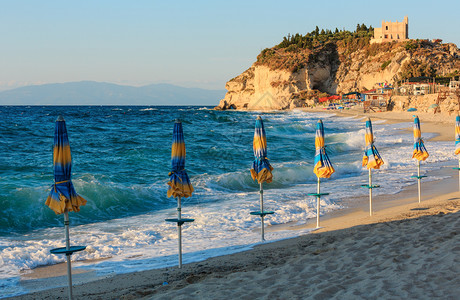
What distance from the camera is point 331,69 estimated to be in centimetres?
10838

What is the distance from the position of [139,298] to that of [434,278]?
12.6 ft

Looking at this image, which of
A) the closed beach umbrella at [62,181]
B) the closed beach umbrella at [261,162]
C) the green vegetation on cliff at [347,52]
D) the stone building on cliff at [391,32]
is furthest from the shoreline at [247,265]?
the stone building on cliff at [391,32]

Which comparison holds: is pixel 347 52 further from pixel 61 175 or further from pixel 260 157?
pixel 61 175

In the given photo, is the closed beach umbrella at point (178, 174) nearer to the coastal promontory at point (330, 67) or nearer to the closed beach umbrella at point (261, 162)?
the closed beach umbrella at point (261, 162)

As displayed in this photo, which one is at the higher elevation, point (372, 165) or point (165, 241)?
point (372, 165)

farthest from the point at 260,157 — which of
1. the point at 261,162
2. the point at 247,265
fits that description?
the point at 247,265

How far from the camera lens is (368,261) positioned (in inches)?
262

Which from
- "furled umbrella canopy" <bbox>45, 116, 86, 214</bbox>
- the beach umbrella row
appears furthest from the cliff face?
"furled umbrella canopy" <bbox>45, 116, 86, 214</bbox>

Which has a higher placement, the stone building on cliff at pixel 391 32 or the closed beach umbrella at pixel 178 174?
the stone building on cliff at pixel 391 32

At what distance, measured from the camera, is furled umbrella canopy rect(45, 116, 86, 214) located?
614 cm

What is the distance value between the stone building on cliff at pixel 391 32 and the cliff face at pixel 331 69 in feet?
11.3

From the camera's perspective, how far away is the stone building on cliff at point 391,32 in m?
104

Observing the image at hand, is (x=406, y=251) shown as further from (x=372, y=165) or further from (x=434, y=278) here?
(x=372, y=165)

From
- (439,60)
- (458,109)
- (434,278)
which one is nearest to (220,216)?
(434,278)
